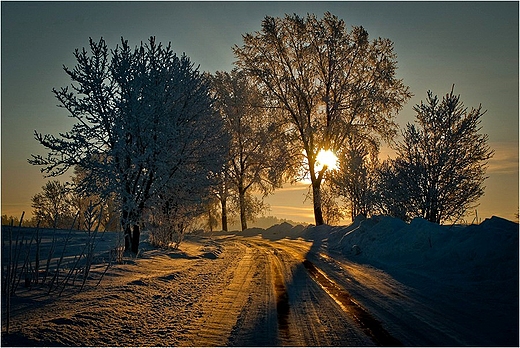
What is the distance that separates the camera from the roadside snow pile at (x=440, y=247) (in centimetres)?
955

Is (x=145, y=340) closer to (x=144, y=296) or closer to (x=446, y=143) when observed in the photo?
(x=144, y=296)

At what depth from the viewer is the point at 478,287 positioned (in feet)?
28.9

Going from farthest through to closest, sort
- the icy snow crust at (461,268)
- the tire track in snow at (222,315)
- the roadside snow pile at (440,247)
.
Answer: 1. the roadside snow pile at (440,247)
2. the icy snow crust at (461,268)
3. the tire track in snow at (222,315)

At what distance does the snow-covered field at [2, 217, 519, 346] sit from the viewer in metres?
5.68

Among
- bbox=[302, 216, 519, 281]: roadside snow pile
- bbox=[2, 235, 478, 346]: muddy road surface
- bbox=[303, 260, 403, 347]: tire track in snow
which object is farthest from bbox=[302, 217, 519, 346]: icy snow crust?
bbox=[303, 260, 403, 347]: tire track in snow

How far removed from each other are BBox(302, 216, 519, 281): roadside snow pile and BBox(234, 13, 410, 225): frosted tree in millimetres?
11981

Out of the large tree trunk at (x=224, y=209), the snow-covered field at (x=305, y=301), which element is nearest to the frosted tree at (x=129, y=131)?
the snow-covered field at (x=305, y=301)

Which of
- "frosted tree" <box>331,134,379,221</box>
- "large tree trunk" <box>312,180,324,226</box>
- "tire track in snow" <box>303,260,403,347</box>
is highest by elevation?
"frosted tree" <box>331,134,379,221</box>

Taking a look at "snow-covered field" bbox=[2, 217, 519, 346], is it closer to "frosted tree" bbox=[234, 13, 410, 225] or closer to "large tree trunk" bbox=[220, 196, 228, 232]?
"frosted tree" bbox=[234, 13, 410, 225]

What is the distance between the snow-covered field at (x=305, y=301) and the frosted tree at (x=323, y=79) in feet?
53.8

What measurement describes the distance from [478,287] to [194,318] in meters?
6.21

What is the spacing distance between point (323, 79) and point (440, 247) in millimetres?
19236

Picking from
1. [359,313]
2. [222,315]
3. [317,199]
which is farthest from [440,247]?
[317,199]

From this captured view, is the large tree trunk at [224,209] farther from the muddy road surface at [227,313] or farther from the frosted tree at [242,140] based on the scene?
the muddy road surface at [227,313]
